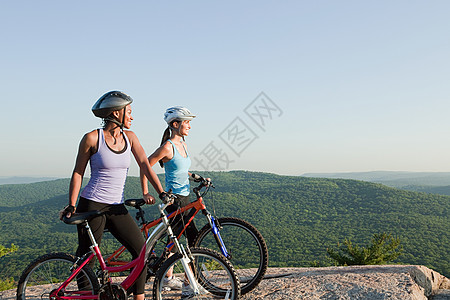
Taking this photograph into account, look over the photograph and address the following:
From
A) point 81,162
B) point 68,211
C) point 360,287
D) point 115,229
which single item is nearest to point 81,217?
point 68,211

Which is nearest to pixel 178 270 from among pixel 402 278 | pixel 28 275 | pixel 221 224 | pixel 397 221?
pixel 221 224

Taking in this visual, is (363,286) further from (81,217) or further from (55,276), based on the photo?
(55,276)

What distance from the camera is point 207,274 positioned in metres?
3.73

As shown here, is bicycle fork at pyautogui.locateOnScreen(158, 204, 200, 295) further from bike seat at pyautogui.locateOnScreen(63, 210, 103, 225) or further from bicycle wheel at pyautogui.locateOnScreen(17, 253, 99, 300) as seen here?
bicycle wheel at pyautogui.locateOnScreen(17, 253, 99, 300)

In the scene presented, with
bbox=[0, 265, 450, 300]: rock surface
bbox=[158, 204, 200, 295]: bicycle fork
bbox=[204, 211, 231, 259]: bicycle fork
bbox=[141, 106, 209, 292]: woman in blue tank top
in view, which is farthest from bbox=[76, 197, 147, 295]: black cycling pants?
bbox=[0, 265, 450, 300]: rock surface

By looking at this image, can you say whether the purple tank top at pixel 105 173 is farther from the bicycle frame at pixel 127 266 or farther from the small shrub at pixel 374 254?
the small shrub at pixel 374 254

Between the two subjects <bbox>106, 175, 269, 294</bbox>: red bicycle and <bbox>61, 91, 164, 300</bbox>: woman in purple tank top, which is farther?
<bbox>106, 175, 269, 294</bbox>: red bicycle

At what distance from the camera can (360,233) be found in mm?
81438

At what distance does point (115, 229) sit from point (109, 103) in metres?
1.20

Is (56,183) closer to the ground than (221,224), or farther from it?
closer to the ground

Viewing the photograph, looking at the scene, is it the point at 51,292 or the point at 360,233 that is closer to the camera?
the point at 51,292

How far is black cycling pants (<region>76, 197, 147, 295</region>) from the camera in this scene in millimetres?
3385

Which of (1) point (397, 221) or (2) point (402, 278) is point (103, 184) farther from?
(1) point (397, 221)

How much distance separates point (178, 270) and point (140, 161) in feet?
3.77
